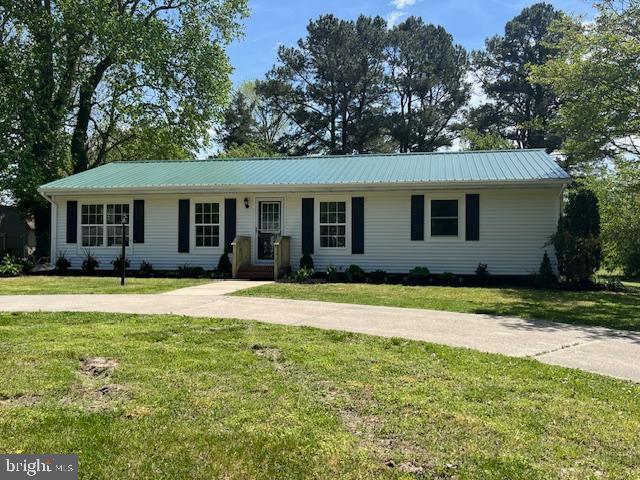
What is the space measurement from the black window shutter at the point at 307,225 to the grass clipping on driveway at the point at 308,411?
9.44 m

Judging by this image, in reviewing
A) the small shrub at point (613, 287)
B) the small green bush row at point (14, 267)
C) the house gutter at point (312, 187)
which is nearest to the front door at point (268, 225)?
the house gutter at point (312, 187)

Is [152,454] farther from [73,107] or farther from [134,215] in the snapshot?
[73,107]

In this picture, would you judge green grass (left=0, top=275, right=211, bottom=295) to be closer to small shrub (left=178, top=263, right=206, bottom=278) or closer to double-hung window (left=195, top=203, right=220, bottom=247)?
small shrub (left=178, top=263, right=206, bottom=278)

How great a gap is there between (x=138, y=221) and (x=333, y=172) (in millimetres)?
6473

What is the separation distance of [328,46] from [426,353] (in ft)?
106

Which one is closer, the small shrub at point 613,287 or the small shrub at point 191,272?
the small shrub at point 613,287

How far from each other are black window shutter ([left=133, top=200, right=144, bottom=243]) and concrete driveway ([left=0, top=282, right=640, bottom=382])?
20.4 ft

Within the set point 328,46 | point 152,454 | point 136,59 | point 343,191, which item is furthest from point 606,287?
point 328,46

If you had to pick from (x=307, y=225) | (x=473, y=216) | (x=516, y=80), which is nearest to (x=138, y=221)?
(x=307, y=225)

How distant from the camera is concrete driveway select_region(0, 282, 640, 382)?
5613mm

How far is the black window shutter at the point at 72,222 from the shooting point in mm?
16594

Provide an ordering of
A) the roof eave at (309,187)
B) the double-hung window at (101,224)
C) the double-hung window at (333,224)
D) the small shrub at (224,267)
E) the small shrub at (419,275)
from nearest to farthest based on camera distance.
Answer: the roof eave at (309,187) → the small shrub at (419,275) → the small shrub at (224,267) → the double-hung window at (333,224) → the double-hung window at (101,224)

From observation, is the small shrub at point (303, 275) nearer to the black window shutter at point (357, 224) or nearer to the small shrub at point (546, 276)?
the black window shutter at point (357, 224)

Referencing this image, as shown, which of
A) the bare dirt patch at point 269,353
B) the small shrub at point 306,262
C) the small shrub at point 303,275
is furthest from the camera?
the small shrub at point 306,262
